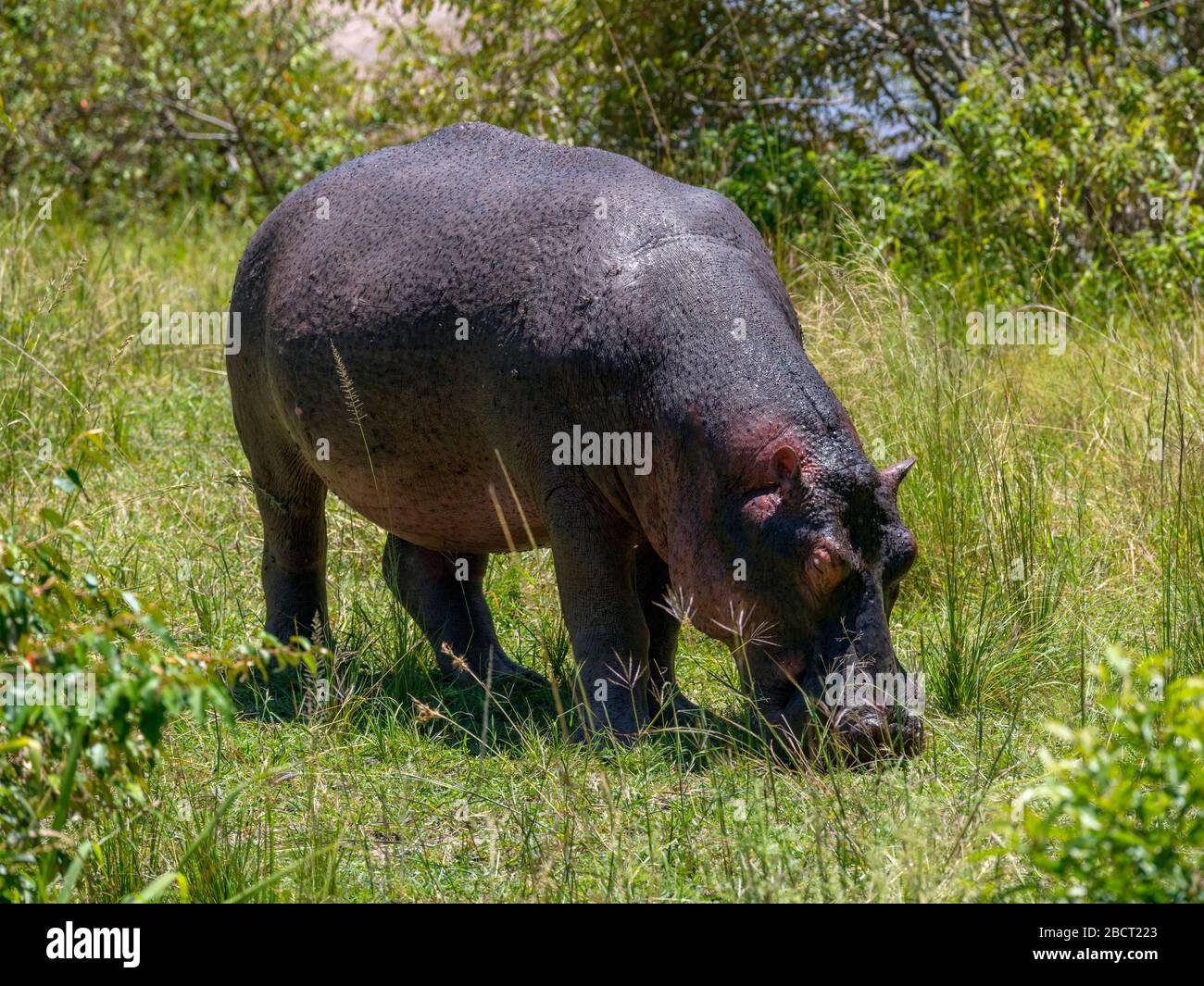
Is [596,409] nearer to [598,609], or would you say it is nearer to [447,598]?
[598,609]

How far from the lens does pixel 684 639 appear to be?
203 inches

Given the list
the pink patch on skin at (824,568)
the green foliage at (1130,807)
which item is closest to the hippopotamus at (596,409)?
the pink patch on skin at (824,568)

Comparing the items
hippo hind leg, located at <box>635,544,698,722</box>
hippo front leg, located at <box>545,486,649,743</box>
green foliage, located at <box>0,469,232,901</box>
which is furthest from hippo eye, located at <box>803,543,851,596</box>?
green foliage, located at <box>0,469,232,901</box>

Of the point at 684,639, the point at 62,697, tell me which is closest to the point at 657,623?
the point at 684,639

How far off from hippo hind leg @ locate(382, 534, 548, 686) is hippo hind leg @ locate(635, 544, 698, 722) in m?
0.68

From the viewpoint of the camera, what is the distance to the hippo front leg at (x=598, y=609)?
4055mm

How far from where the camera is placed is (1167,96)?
28.8 ft

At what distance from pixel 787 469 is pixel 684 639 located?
1.65m

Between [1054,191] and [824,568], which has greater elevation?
[1054,191]

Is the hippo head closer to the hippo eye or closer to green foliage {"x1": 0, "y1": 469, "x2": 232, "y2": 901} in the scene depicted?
the hippo eye

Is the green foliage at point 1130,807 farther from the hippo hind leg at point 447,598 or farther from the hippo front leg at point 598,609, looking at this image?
the hippo hind leg at point 447,598

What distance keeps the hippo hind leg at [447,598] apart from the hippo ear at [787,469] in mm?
1692

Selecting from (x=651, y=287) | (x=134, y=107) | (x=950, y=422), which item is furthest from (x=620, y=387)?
(x=134, y=107)

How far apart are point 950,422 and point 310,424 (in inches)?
90.4
